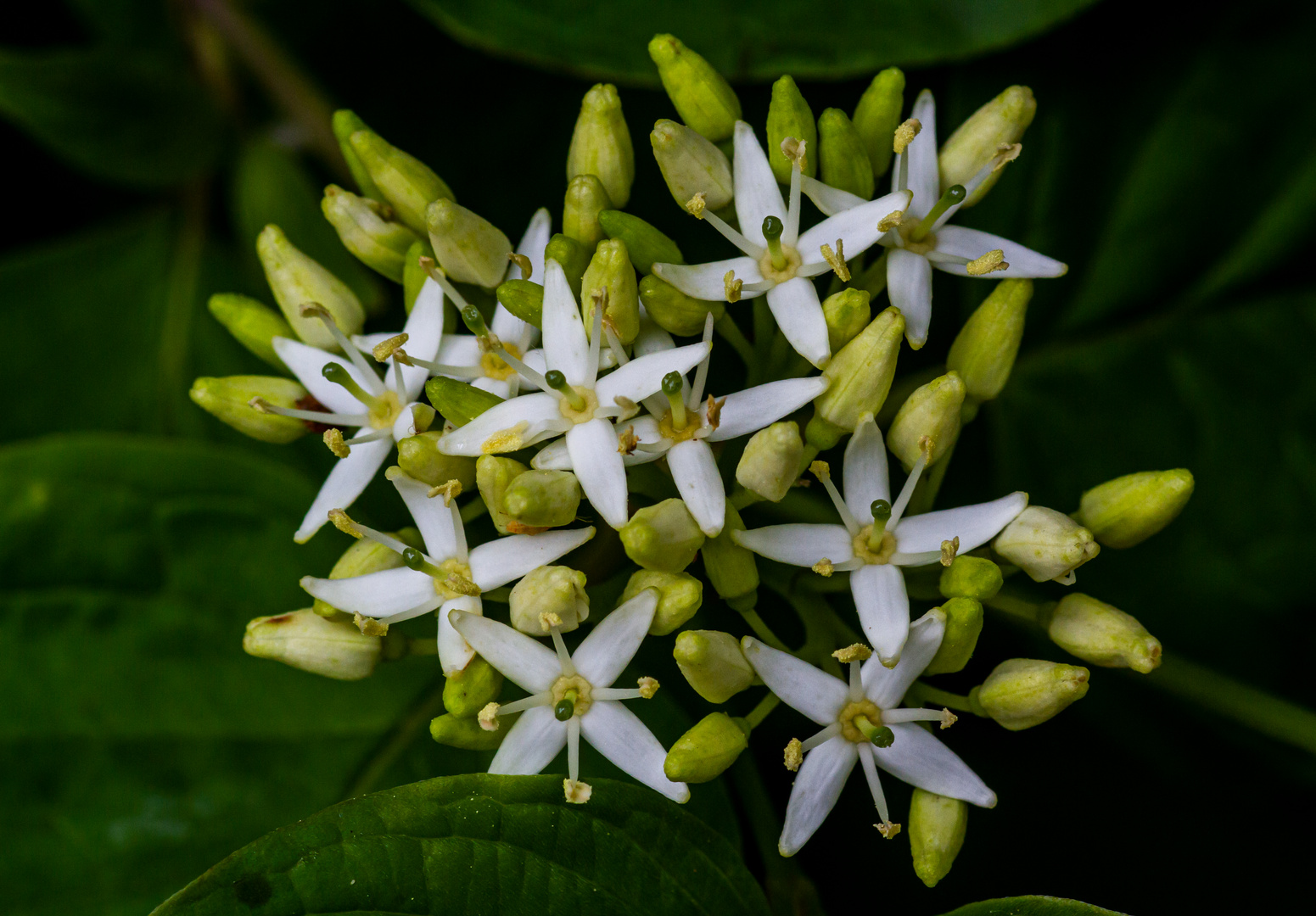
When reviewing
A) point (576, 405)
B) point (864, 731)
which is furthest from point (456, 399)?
point (864, 731)

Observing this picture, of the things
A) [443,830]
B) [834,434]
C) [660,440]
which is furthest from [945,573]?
[443,830]

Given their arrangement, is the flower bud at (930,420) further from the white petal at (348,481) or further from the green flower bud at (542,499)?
the white petal at (348,481)

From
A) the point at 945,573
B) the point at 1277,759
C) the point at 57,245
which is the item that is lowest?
the point at 1277,759

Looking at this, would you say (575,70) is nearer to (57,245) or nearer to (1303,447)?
(57,245)

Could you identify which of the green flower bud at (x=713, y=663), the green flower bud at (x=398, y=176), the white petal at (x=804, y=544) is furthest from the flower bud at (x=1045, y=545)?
the green flower bud at (x=398, y=176)

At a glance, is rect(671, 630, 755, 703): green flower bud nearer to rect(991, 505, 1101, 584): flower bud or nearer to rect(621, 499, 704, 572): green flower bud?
rect(621, 499, 704, 572): green flower bud

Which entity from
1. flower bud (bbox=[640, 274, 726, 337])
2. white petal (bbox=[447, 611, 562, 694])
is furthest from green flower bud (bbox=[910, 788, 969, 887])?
flower bud (bbox=[640, 274, 726, 337])
